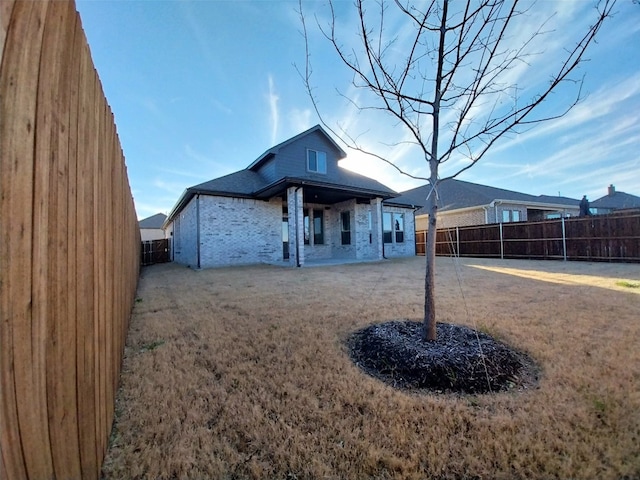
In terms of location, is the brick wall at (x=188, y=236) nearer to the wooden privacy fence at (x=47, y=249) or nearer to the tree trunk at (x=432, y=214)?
the tree trunk at (x=432, y=214)

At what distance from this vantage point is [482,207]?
63.8 feet

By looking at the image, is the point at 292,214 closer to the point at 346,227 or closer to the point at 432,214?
the point at 346,227

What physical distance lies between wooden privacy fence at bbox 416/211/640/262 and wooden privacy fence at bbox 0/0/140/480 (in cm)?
842

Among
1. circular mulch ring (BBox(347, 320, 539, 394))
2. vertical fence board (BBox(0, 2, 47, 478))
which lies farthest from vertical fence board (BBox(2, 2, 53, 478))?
circular mulch ring (BBox(347, 320, 539, 394))

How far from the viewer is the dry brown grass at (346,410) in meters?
1.62

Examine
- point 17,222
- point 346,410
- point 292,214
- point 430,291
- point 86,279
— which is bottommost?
point 346,410

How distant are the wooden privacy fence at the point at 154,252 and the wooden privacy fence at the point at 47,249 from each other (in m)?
19.4

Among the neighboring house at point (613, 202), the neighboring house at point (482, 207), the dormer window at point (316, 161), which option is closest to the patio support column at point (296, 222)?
the dormer window at point (316, 161)

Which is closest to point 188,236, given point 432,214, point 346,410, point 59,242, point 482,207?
point 432,214

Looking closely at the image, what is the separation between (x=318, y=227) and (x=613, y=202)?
3458 cm

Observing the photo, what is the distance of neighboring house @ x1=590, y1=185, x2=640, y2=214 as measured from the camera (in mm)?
28781

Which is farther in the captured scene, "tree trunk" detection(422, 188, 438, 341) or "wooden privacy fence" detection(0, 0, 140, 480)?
"tree trunk" detection(422, 188, 438, 341)

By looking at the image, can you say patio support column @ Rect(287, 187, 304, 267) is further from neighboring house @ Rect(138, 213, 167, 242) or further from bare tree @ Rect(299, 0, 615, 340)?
neighboring house @ Rect(138, 213, 167, 242)

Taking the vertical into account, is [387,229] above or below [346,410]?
above
